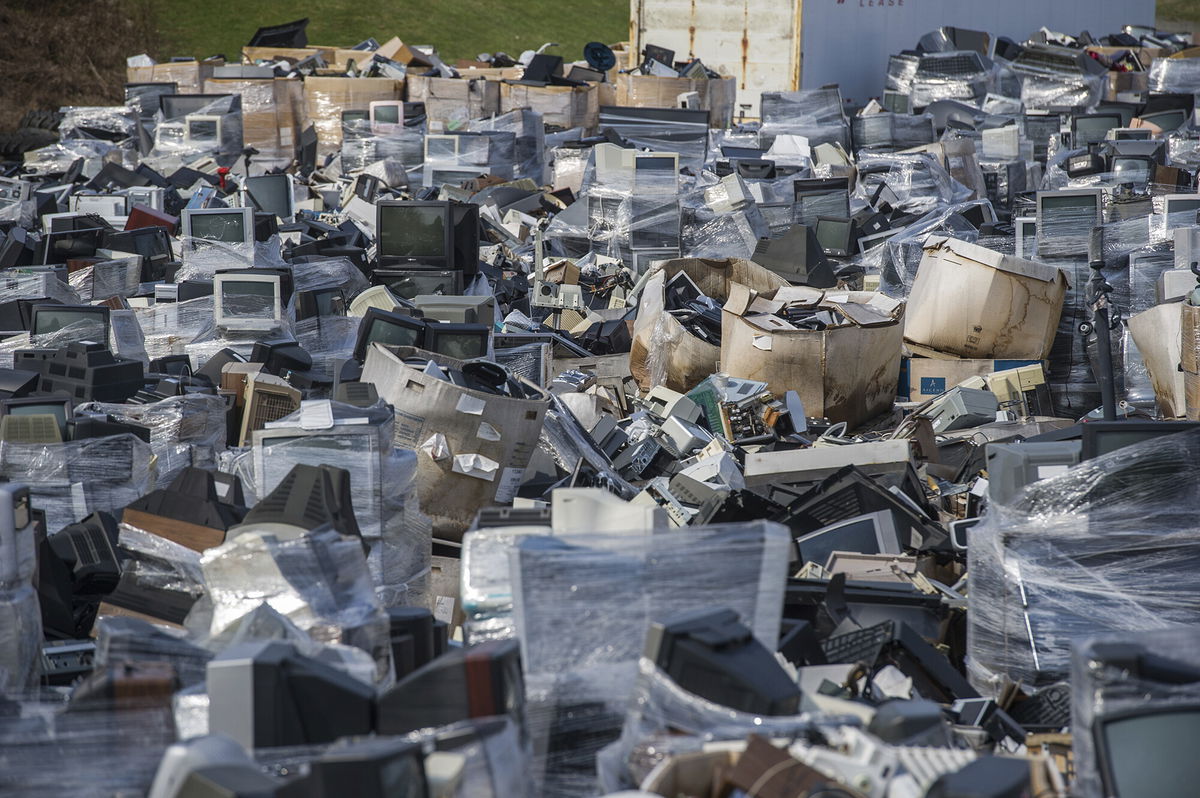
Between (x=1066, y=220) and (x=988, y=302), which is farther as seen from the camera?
(x=1066, y=220)

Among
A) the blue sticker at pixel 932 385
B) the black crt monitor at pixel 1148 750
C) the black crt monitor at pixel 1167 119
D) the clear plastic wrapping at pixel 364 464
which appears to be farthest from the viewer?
the black crt monitor at pixel 1167 119

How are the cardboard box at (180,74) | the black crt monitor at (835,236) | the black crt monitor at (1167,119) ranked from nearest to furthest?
the black crt monitor at (835,236) → the black crt monitor at (1167,119) → the cardboard box at (180,74)

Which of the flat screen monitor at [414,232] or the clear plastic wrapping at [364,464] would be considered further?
the flat screen monitor at [414,232]

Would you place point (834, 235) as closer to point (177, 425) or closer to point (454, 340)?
point (454, 340)

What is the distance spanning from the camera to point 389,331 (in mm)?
6914

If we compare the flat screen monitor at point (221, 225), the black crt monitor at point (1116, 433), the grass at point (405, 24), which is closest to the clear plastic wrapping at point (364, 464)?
the black crt monitor at point (1116, 433)

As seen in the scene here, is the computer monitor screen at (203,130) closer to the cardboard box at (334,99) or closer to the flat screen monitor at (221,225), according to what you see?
the cardboard box at (334,99)

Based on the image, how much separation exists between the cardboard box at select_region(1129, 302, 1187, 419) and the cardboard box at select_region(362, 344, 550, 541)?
340 centimetres

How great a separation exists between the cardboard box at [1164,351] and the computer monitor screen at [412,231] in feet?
15.1

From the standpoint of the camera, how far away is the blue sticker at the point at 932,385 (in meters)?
8.70

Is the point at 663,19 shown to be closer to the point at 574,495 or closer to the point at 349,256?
the point at 349,256

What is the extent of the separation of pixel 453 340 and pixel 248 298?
163 cm

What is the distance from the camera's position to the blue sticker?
8.70 metres

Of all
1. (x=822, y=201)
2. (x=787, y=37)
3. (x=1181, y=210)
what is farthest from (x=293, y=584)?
(x=787, y=37)
